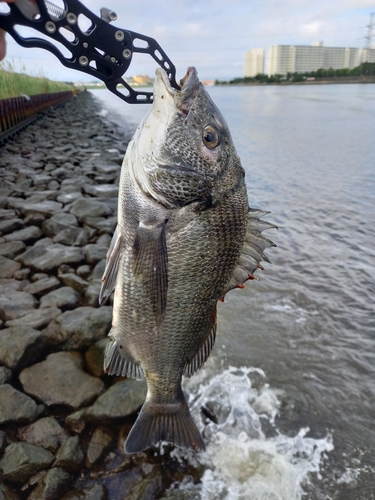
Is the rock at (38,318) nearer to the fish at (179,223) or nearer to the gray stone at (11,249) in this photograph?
the gray stone at (11,249)

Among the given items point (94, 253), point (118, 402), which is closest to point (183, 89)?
point (118, 402)

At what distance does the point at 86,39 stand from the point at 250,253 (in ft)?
5.05

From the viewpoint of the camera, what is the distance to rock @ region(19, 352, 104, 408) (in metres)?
3.43

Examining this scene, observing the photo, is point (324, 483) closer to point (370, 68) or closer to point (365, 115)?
point (365, 115)

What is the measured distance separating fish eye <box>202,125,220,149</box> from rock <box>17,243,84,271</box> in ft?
11.9

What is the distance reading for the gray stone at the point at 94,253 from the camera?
557 centimetres

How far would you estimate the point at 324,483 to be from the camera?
3.29 m

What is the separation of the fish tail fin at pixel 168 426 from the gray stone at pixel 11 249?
377cm

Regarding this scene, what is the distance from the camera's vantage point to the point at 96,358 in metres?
3.83

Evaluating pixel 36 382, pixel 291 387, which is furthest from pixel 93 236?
pixel 291 387

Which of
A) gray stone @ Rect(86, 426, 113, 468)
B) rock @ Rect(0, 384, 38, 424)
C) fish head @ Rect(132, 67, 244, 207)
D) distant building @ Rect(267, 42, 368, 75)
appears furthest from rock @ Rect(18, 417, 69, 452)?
distant building @ Rect(267, 42, 368, 75)

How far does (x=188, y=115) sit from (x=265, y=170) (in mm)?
12543

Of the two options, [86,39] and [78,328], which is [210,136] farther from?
[78,328]

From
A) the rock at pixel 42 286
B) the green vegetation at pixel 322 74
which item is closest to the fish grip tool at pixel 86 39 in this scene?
the rock at pixel 42 286
